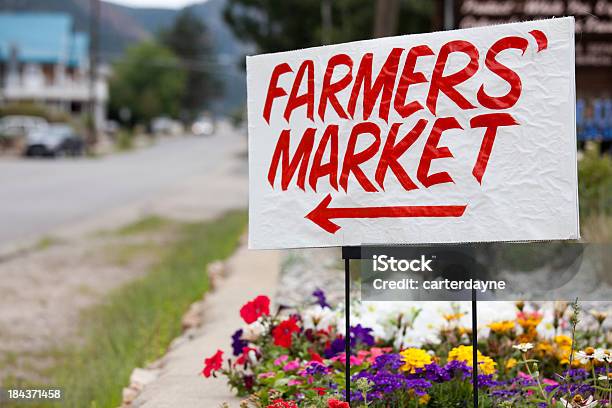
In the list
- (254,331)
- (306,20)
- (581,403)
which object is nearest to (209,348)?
(254,331)

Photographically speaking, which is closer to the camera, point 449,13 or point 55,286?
point 55,286

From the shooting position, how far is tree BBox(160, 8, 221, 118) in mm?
120750

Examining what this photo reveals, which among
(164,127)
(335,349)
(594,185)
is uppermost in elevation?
(164,127)

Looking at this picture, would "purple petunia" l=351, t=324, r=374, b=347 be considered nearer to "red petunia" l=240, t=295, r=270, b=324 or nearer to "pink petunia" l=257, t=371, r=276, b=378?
"red petunia" l=240, t=295, r=270, b=324

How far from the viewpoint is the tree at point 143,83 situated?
294 ft

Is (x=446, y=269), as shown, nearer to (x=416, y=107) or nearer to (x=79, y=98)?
(x=416, y=107)

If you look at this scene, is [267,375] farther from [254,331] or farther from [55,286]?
[55,286]

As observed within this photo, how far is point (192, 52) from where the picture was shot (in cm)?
12119

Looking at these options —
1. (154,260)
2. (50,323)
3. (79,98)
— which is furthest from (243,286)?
(79,98)

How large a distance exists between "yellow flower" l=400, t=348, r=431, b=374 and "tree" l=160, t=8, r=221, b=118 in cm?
11279

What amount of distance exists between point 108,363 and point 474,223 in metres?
3.45

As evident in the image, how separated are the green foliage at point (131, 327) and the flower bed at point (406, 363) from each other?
0.91m

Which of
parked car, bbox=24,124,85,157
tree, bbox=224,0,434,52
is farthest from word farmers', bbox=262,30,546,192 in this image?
parked car, bbox=24,124,85,157

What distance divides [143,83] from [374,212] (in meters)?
92.6
